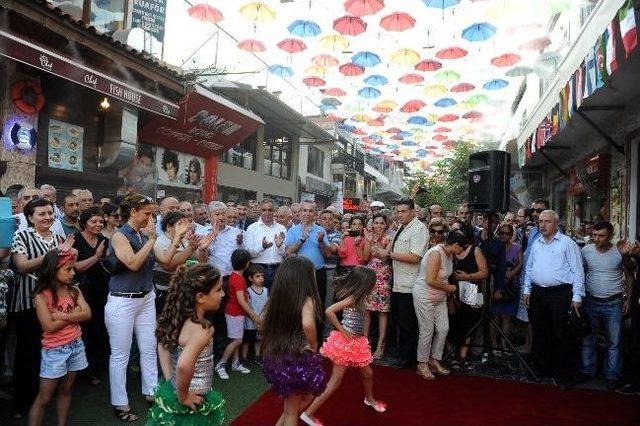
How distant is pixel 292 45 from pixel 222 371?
8.04 meters

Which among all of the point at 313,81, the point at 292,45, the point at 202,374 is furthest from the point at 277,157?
the point at 202,374

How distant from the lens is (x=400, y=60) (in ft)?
39.8

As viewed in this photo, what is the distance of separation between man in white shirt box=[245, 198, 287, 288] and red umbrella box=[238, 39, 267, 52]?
5.76m

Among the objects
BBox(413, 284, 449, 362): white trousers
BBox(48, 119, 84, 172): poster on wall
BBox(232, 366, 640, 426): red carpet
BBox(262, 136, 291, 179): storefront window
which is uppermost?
BBox(262, 136, 291, 179): storefront window

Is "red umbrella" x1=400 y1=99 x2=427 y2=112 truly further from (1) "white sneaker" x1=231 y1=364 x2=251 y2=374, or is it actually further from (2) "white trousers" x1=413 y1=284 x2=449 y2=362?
(1) "white sneaker" x1=231 y1=364 x2=251 y2=374

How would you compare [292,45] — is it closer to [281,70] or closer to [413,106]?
[281,70]

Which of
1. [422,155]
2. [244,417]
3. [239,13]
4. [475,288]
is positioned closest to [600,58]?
[475,288]

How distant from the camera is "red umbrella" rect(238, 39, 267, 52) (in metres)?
10.8

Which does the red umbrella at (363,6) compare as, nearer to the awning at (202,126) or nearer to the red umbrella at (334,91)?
the awning at (202,126)

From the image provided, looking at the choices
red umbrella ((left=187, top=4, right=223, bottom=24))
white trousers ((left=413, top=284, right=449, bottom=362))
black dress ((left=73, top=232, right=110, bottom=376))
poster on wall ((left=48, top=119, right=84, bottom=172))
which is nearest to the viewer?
black dress ((left=73, top=232, right=110, bottom=376))

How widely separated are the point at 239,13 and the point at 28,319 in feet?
25.1

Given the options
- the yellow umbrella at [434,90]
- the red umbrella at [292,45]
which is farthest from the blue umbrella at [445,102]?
the red umbrella at [292,45]

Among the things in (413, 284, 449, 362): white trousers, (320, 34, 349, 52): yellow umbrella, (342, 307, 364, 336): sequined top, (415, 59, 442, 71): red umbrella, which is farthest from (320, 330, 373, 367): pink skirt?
(415, 59, 442, 71): red umbrella

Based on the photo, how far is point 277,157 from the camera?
66.4 ft
